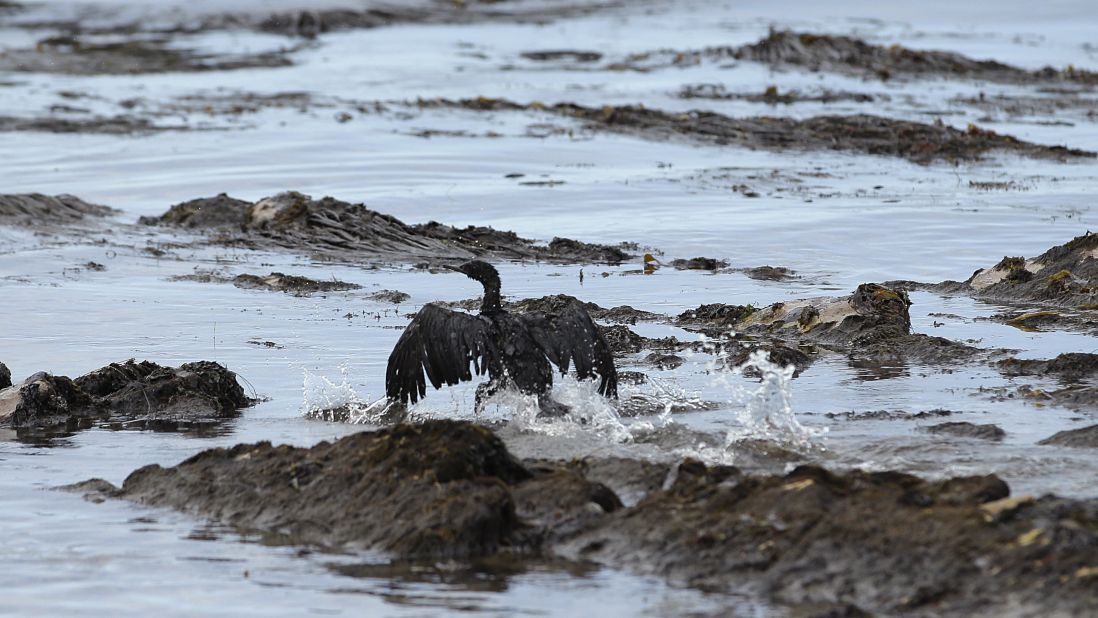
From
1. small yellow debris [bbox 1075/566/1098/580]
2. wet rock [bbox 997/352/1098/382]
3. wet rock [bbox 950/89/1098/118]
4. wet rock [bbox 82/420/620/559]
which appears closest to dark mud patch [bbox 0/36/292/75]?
wet rock [bbox 950/89/1098/118]

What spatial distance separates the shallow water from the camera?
625 cm

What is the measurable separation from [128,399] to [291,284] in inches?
168

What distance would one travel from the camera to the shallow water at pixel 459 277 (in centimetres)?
625

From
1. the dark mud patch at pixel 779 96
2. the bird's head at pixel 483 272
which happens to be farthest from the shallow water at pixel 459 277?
the bird's head at pixel 483 272

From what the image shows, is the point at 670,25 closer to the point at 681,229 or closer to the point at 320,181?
the point at 320,181

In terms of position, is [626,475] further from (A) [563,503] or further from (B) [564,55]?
(B) [564,55]

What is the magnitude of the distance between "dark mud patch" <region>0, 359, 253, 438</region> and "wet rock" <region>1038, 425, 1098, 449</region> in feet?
14.9

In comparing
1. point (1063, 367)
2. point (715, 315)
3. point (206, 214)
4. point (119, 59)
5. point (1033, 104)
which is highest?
point (119, 59)

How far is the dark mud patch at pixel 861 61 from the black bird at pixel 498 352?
22217mm

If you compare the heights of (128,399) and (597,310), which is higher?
(597,310)

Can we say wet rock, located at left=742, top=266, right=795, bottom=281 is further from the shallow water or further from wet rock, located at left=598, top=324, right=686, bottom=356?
wet rock, located at left=598, top=324, right=686, bottom=356

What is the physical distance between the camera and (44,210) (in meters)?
17.1

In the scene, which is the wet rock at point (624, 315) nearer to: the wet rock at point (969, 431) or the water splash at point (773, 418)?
the water splash at point (773, 418)

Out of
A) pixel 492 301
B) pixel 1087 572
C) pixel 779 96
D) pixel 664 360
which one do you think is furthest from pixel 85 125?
pixel 1087 572
